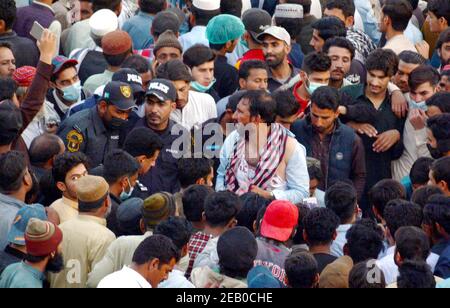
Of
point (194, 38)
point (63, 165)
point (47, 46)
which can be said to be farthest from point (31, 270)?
point (194, 38)

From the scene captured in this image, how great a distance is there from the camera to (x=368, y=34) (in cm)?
1439

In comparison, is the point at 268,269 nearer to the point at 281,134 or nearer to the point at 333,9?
the point at 281,134

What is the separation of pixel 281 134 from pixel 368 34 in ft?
14.3

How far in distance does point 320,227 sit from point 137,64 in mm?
3323

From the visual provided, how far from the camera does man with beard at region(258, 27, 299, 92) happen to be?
39.7ft

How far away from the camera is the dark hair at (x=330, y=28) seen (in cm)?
1253

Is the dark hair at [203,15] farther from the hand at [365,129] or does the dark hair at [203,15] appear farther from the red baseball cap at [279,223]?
the red baseball cap at [279,223]

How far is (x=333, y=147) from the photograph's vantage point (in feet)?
36.0

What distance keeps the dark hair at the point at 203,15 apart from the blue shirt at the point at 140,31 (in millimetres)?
442

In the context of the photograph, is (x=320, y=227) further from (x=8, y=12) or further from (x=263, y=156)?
(x=8, y=12)

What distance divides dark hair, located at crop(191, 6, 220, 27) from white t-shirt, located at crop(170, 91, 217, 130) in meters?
1.66

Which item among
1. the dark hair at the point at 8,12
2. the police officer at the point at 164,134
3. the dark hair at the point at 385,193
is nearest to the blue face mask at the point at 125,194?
the police officer at the point at 164,134
